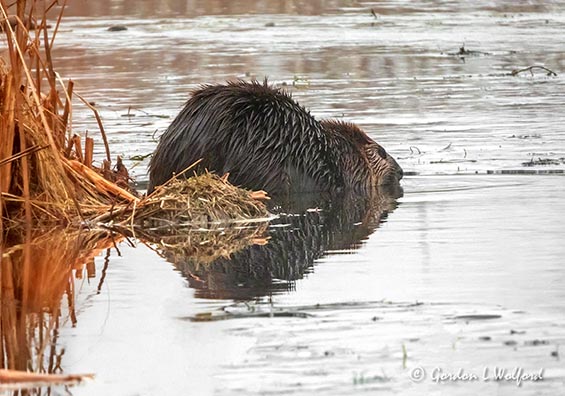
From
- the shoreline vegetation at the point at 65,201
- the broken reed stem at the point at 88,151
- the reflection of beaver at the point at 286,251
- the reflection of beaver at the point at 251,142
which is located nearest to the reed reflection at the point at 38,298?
the shoreline vegetation at the point at 65,201

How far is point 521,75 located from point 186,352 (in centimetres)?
1218

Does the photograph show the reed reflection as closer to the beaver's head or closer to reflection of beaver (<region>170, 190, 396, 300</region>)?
reflection of beaver (<region>170, 190, 396, 300</region>)

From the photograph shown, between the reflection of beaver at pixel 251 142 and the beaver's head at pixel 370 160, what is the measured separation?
0.89 feet

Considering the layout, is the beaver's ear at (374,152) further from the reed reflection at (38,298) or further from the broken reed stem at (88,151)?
the reed reflection at (38,298)

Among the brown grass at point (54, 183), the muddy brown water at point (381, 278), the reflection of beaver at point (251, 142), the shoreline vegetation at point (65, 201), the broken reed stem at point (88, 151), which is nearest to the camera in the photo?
the muddy brown water at point (381, 278)

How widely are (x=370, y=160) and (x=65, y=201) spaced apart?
2.72m

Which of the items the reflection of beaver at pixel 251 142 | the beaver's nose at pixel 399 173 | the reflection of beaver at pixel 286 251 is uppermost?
the reflection of beaver at pixel 251 142

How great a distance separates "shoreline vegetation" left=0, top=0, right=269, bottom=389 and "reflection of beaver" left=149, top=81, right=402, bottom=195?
443mm

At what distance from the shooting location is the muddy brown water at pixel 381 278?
16.4 feet

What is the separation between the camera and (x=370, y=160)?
407 inches

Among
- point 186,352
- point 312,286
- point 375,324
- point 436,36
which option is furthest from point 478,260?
point 436,36

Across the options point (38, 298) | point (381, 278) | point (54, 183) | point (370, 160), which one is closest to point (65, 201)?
point (54, 183)

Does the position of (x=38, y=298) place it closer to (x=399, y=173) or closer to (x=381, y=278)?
(x=381, y=278)

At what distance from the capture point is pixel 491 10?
87.3 feet
